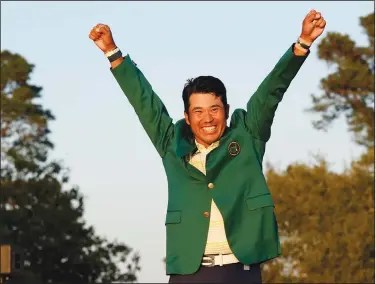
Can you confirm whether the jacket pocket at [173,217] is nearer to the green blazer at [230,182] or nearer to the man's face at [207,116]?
the green blazer at [230,182]

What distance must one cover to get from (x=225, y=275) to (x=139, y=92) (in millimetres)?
1103

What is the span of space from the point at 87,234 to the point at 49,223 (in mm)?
1295

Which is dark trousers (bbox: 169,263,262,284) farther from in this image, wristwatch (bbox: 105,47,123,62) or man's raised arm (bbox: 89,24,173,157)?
wristwatch (bbox: 105,47,123,62)

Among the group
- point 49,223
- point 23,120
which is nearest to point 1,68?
point 23,120

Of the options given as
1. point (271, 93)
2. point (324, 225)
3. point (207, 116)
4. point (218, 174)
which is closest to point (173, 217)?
point (218, 174)

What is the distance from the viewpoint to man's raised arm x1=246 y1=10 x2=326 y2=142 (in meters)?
6.31

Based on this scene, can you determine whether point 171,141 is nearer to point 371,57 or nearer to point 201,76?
point 201,76

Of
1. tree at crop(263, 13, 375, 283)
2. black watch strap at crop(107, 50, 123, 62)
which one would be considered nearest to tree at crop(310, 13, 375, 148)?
tree at crop(263, 13, 375, 283)

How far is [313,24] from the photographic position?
623cm

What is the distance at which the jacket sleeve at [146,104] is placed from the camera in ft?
21.4

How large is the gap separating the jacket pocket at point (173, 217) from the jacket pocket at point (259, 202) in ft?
1.08

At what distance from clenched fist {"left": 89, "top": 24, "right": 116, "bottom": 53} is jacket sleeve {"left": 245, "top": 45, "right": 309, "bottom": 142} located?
80 centimetres

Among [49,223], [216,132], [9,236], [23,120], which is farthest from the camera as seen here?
[23,120]

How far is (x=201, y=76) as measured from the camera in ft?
20.9
